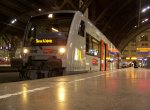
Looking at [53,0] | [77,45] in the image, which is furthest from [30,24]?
[53,0]

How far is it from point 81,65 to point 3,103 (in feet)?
41.6

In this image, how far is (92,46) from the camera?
20.9 metres

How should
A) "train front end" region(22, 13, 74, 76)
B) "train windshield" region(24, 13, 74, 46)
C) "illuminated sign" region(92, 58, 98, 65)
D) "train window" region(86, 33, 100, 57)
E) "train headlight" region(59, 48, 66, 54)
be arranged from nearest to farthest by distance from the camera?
"train front end" region(22, 13, 74, 76)
"train headlight" region(59, 48, 66, 54)
"train windshield" region(24, 13, 74, 46)
"train window" region(86, 33, 100, 57)
"illuminated sign" region(92, 58, 98, 65)

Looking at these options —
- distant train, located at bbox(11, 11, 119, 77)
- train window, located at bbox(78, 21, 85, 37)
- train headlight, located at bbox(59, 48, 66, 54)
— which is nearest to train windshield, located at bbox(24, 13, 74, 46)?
distant train, located at bbox(11, 11, 119, 77)

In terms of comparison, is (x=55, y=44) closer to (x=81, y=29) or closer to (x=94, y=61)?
(x=81, y=29)

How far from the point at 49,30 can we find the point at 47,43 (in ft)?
2.55

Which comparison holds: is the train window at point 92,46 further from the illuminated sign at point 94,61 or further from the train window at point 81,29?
the train window at point 81,29

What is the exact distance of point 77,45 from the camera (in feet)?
54.2

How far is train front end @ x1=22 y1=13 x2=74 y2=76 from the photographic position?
15.2 m

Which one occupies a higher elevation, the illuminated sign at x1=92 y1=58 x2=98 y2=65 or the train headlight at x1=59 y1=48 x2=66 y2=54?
the train headlight at x1=59 y1=48 x2=66 y2=54

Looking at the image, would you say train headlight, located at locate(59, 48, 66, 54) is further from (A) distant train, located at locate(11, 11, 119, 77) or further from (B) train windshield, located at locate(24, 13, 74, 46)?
(B) train windshield, located at locate(24, 13, 74, 46)

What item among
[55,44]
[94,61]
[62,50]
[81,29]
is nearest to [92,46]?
[94,61]

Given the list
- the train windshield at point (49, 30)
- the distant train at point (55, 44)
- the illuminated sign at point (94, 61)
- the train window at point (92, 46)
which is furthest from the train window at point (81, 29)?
the illuminated sign at point (94, 61)

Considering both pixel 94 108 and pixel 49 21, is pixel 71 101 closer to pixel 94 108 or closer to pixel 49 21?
pixel 94 108
